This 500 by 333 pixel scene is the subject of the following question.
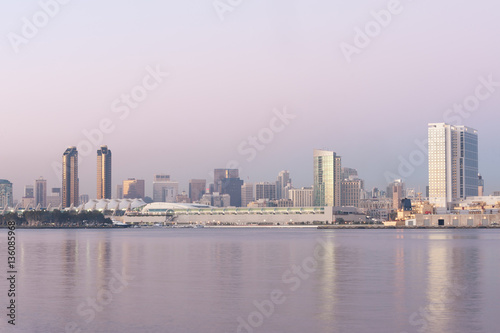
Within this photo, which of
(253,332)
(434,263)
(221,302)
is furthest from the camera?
(434,263)

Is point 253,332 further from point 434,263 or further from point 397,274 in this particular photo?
point 434,263

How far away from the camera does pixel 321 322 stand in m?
28.0

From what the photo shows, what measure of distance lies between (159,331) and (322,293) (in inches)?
505

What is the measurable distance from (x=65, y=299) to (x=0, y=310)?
13.2 feet

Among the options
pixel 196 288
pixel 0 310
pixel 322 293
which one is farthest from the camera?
pixel 196 288

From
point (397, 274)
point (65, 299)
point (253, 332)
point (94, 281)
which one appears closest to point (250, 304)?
point (253, 332)

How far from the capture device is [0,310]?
31.6 meters

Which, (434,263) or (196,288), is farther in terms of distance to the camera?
(434,263)

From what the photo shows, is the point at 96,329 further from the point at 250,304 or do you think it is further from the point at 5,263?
the point at 5,263

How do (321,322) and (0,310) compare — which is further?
(0,310)

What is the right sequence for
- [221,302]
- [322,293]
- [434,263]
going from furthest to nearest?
[434,263] < [322,293] < [221,302]

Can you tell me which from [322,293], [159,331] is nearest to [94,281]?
[322,293]

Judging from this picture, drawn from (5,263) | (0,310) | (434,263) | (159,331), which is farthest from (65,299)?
(434,263)

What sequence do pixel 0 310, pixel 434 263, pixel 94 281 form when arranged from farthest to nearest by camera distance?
1. pixel 434 263
2. pixel 94 281
3. pixel 0 310
